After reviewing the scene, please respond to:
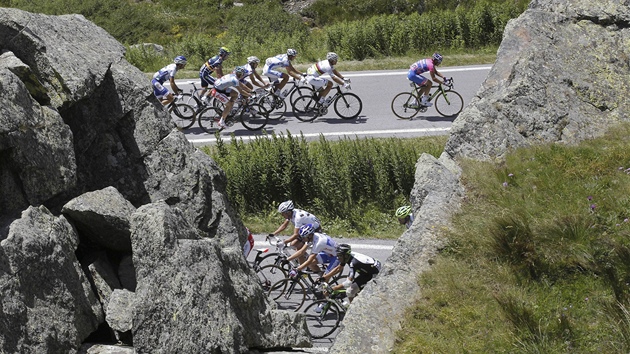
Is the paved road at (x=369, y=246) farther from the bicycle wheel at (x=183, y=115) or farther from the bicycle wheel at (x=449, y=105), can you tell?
the bicycle wheel at (x=449, y=105)

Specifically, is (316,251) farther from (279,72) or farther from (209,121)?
(209,121)

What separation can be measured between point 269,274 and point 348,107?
857 centimetres

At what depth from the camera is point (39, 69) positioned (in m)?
11.2

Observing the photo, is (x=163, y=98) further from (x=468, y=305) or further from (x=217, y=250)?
(x=468, y=305)

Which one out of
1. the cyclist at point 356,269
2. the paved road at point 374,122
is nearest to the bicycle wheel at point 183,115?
the paved road at point 374,122

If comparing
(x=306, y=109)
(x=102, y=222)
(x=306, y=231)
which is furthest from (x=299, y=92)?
(x=102, y=222)

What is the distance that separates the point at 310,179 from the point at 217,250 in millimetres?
9820

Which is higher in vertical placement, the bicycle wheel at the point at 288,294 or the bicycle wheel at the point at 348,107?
the bicycle wheel at the point at 288,294

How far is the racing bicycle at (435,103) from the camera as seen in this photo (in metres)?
22.8

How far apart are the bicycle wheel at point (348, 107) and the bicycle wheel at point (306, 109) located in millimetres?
664

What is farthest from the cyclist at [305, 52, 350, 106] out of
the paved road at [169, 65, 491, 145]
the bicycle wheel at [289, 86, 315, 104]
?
the paved road at [169, 65, 491, 145]

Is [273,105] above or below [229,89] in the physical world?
below

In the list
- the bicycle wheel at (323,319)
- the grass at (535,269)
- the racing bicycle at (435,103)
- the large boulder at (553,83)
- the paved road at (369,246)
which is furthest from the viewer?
the racing bicycle at (435,103)

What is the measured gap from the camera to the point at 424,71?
2175 centimetres
